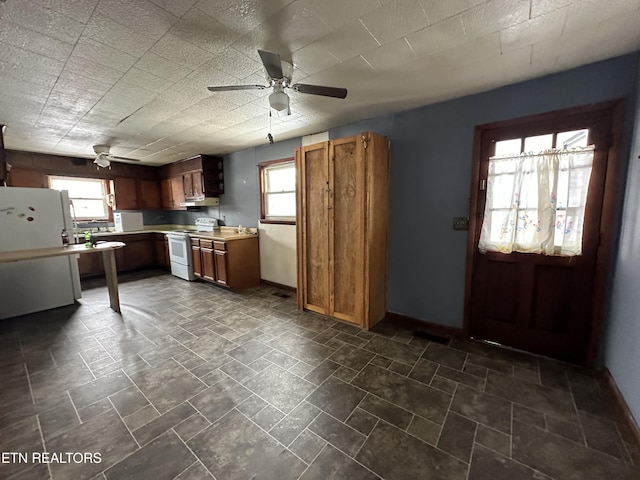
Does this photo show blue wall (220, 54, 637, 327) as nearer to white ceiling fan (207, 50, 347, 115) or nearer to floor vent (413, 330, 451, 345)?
floor vent (413, 330, 451, 345)

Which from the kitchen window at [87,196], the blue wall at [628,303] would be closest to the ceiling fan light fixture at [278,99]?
the blue wall at [628,303]

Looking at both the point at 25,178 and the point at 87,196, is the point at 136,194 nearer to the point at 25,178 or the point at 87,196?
the point at 87,196

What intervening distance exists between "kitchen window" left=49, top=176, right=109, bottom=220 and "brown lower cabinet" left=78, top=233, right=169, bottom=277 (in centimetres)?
84

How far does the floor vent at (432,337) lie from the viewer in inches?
103

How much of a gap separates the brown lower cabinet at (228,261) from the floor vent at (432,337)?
2.93 meters

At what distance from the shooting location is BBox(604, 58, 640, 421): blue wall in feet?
5.24

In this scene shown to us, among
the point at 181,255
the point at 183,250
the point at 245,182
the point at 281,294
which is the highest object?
the point at 245,182

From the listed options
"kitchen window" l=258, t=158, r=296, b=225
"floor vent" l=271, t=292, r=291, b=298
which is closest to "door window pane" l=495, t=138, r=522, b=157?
"kitchen window" l=258, t=158, r=296, b=225

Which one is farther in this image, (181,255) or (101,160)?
(181,255)

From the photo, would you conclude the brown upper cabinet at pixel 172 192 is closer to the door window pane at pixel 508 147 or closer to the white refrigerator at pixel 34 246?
the white refrigerator at pixel 34 246

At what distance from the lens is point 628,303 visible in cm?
172

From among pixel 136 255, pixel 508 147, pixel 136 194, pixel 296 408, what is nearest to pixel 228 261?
pixel 296 408

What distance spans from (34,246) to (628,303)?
6.14m

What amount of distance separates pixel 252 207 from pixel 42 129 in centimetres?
290
